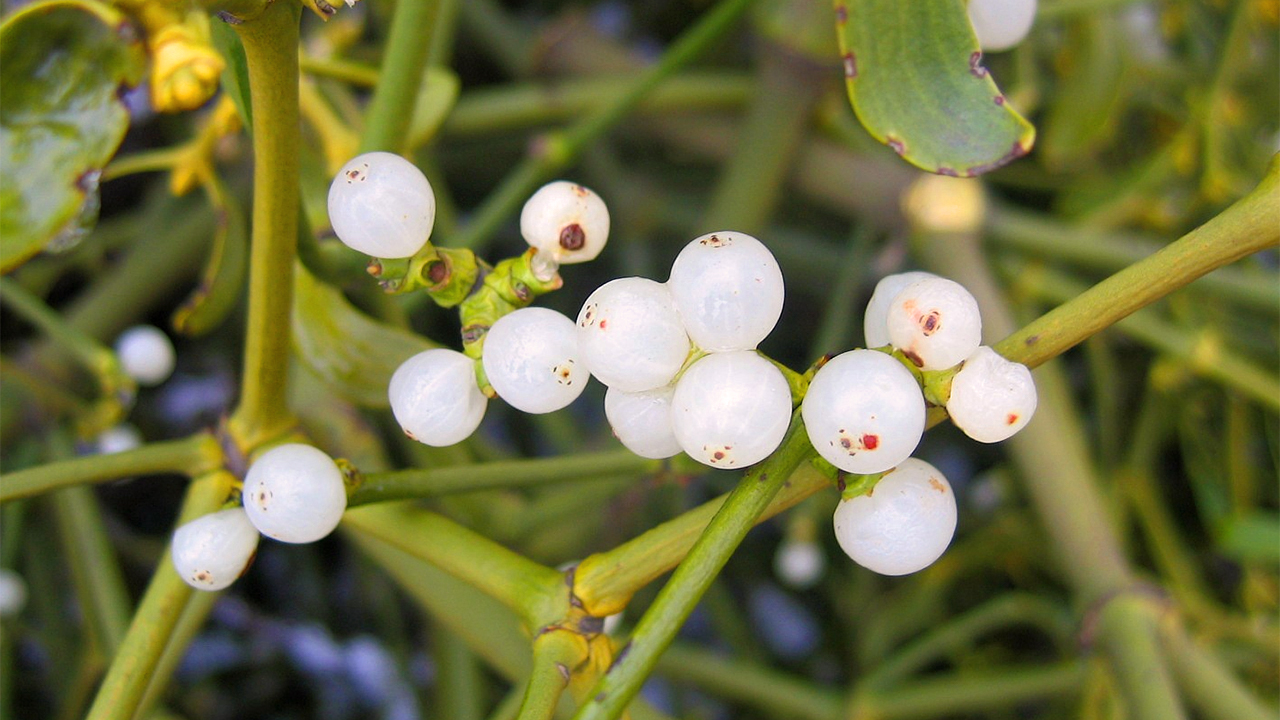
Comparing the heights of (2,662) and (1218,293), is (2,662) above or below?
below

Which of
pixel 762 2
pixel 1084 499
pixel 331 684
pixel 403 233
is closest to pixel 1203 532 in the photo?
pixel 1084 499

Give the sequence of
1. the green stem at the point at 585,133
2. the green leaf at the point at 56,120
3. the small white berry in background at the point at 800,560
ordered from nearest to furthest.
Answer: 1. the green leaf at the point at 56,120
2. the green stem at the point at 585,133
3. the small white berry in background at the point at 800,560

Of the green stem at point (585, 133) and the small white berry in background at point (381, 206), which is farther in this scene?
the green stem at point (585, 133)

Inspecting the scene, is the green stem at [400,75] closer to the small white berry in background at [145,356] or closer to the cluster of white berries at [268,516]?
the cluster of white berries at [268,516]

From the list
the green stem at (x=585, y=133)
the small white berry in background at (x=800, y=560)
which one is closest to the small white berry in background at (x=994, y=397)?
the green stem at (x=585, y=133)

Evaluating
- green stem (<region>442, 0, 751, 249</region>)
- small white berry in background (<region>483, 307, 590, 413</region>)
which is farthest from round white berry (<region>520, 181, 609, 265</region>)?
green stem (<region>442, 0, 751, 249</region>)

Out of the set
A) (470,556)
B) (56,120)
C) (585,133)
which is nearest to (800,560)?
(585,133)

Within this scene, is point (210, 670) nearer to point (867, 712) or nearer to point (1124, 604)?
point (867, 712)
